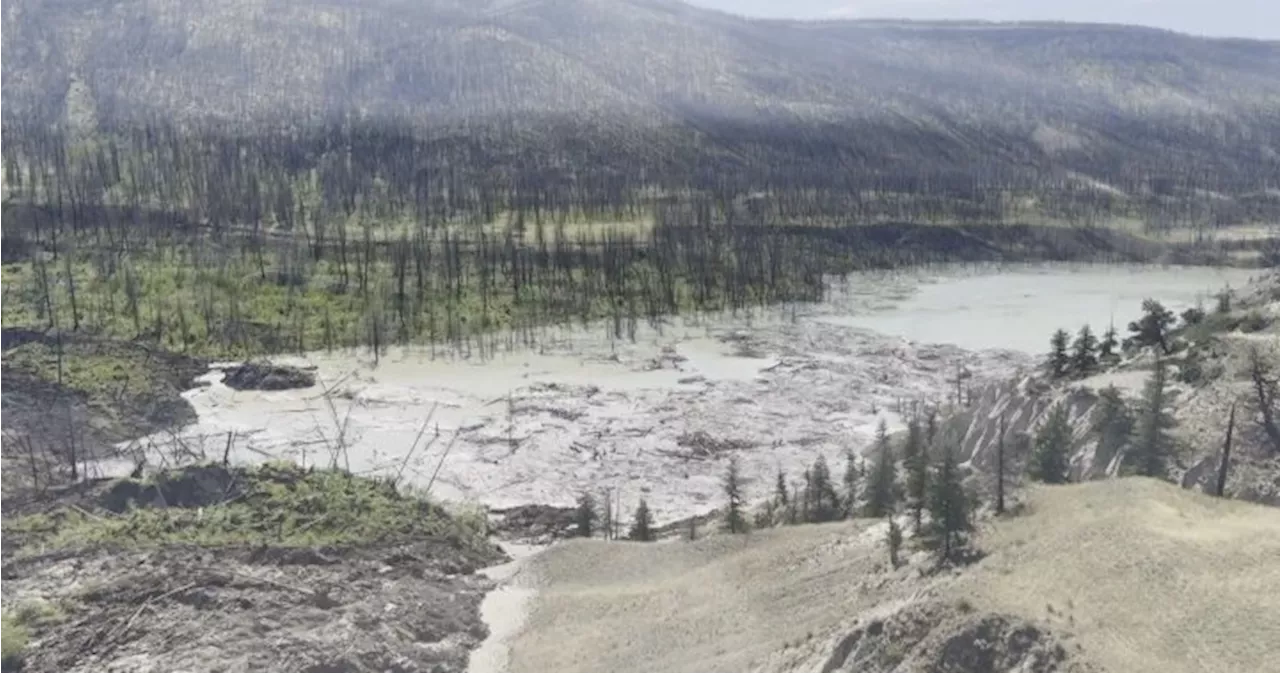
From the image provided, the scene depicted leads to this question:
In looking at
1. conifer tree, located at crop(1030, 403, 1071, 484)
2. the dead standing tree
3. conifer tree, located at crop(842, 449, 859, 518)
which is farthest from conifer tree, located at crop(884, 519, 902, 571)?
the dead standing tree

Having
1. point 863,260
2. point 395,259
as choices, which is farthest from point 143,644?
point 863,260

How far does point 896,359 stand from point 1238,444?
162 feet

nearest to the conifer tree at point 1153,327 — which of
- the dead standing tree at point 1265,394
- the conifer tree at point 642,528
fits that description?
the dead standing tree at point 1265,394

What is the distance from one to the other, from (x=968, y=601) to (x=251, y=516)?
30460 millimetres

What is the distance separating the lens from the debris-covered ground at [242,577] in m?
35.8

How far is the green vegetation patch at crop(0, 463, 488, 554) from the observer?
145ft

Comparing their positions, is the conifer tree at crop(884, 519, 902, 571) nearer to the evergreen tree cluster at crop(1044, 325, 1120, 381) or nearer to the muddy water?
the evergreen tree cluster at crop(1044, 325, 1120, 381)

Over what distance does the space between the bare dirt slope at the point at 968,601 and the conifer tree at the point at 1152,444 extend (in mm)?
7379

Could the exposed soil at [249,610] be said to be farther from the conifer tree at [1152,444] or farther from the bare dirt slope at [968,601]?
the conifer tree at [1152,444]

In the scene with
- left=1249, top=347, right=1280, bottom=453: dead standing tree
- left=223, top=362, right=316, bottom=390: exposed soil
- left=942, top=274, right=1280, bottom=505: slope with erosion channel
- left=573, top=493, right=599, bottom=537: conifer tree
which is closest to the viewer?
left=942, top=274, right=1280, bottom=505: slope with erosion channel

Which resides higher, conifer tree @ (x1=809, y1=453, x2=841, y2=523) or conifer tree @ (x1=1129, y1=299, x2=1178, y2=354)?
conifer tree @ (x1=1129, y1=299, x2=1178, y2=354)

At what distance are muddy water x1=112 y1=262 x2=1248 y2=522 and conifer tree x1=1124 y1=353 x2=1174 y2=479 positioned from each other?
2236 centimetres

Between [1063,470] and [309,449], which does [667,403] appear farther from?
[1063,470]

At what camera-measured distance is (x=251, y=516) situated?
4662 cm
